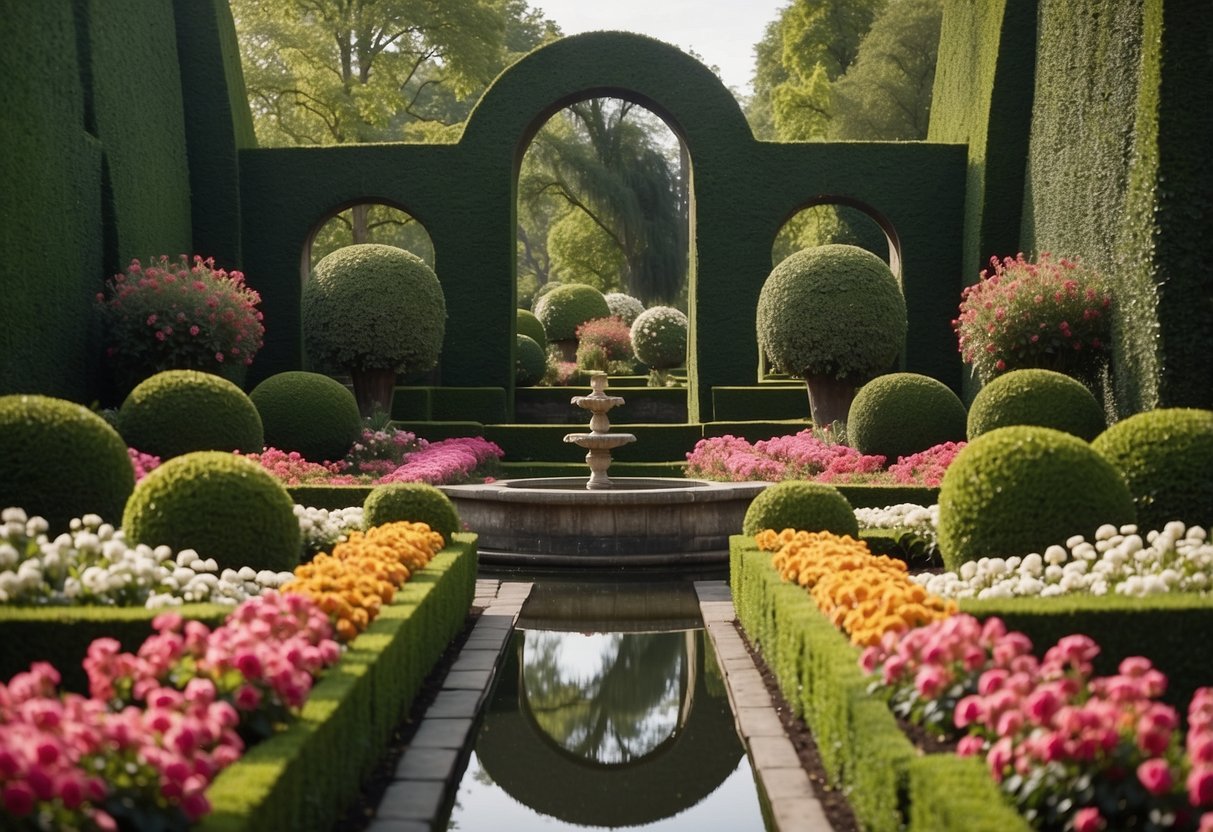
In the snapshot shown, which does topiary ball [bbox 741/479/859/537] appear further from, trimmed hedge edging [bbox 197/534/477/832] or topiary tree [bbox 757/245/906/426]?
topiary tree [bbox 757/245/906/426]

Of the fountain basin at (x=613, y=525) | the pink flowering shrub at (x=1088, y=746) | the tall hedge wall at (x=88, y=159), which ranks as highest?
the tall hedge wall at (x=88, y=159)

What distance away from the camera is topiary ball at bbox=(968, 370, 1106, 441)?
10703 mm

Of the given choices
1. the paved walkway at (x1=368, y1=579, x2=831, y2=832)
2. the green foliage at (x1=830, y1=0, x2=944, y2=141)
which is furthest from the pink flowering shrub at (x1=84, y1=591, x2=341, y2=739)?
the green foliage at (x1=830, y1=0, x2=944, y2=141)

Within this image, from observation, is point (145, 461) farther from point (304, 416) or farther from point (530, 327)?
point (530, 327)

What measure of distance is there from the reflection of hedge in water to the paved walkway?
113mm

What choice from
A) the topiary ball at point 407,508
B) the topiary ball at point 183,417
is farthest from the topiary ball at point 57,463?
the topiary ball at point 183,417

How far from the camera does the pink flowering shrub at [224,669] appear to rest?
3.57 meters

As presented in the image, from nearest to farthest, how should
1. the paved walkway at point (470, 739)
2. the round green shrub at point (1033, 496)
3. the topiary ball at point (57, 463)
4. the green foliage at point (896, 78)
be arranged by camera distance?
1. the paved walkway at point (470, 739)
2. the round green shrub at point (1033, 496)
3. the topiary ball at point (57, 463)
4. the green foliage at point (896, 78)

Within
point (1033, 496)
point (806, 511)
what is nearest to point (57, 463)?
point (806, 511)

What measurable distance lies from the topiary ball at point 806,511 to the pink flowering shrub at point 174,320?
7.79m

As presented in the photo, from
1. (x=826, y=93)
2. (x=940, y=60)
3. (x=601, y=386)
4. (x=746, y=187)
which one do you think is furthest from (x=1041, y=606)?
(x=826, y=93)

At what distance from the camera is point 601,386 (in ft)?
39.1

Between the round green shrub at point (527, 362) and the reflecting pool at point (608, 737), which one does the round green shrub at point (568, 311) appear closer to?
the round green shrub at point (527, 362)

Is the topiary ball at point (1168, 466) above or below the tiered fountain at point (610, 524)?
above
